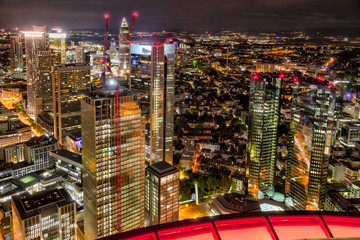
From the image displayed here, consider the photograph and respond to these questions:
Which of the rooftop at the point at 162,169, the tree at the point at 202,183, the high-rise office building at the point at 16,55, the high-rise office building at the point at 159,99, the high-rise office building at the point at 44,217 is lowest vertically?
the tree at the point at 202,183

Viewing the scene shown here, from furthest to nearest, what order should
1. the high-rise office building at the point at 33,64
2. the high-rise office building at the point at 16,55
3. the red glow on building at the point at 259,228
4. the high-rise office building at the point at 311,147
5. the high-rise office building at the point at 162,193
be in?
the high-rise office building at the point at 16,55
the high-rise office building at the point at 33,64
the high-rise office building at the point at 311,147
the high-rise office building at the point at 162,193
the red glow on building at the point at 259,228

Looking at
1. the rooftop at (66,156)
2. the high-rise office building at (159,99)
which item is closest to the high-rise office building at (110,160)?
the high-rise office building at (159,99)

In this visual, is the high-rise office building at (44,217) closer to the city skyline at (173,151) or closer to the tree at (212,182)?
the city skyline at (173,151)

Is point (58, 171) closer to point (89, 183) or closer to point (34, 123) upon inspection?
point (89, 183)

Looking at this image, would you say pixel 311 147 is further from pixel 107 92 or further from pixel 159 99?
pixel 107 92

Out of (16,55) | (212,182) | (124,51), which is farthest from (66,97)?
(16,55)

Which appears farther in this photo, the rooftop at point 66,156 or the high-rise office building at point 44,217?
the rooftop at point 66,156
